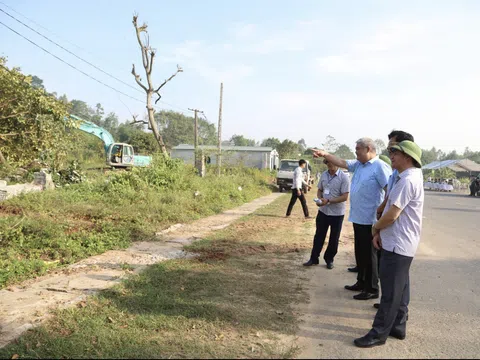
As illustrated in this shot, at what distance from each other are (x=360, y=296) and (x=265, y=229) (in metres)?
4.66

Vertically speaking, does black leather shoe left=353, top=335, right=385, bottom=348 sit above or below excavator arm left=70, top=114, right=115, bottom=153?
below

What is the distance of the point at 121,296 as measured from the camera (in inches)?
163

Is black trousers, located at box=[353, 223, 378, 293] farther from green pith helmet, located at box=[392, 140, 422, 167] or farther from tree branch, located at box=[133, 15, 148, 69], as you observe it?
tree branch, located at box=[133, 15, 148, 69]

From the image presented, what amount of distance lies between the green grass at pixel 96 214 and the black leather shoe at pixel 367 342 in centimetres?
397

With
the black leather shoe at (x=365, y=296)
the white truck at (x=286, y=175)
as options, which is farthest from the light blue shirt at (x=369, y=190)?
the white truck at (x=286, y=175)

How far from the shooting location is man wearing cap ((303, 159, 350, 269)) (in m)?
5.63

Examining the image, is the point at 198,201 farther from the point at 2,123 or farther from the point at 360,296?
the point at 360,296

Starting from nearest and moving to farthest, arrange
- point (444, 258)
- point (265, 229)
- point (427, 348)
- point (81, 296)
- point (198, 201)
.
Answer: point (427, 348)
point (81, 296)
point (444, 258)
point (265, 229)
point (198, 201)

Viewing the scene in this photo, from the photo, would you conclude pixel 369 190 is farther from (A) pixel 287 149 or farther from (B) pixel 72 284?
(A) pixel 287 149

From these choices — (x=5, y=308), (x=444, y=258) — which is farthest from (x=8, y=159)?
(x=444, y=258)

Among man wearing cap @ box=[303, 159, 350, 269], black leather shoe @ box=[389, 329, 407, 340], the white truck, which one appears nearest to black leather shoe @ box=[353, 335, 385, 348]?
black leather shoe @ box=[389, 329, 407, 340]

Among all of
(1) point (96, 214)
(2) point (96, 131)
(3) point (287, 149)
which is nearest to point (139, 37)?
(2) point (96, 131)

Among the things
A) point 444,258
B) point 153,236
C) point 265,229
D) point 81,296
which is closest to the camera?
point 81,296

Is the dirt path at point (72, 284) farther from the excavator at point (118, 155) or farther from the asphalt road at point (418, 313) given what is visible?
the excavator at point (118, 155)
